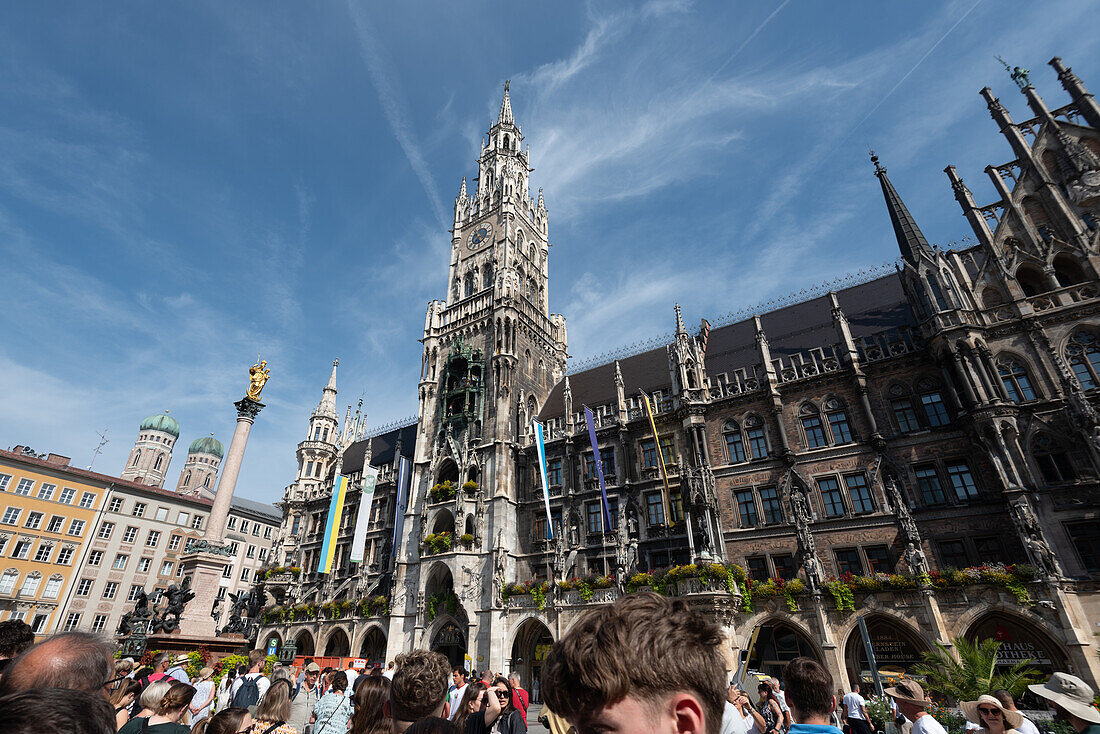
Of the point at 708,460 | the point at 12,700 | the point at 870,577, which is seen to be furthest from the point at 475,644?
the point at 12,700

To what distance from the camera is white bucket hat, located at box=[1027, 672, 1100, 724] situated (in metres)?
4.88

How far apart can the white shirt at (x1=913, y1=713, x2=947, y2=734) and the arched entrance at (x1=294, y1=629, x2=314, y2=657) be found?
125 ft

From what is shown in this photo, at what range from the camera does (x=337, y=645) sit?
114 ft

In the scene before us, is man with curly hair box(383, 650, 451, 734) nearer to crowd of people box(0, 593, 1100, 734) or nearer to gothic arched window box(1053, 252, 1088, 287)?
crowd of people box(0, 593, 1100, 734)

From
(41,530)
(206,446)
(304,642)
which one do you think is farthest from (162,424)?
(304,642)

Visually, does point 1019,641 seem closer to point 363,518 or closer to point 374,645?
point 374,645

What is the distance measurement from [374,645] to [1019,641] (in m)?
31.6

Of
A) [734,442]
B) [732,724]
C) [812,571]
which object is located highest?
[734,442]

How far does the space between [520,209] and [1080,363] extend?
121ft

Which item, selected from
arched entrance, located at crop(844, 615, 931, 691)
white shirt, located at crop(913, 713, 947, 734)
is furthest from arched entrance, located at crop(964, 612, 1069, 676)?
white shirt, located at crop(913, 713, 947, 734)

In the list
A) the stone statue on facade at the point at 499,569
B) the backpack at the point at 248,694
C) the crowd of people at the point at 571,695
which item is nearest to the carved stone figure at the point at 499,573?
the stone statue on facade at the point at 499,569

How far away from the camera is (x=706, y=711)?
6.01ft

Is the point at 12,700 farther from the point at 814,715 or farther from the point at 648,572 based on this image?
the point at 648,572

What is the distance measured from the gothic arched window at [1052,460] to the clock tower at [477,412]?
77.1 feet
